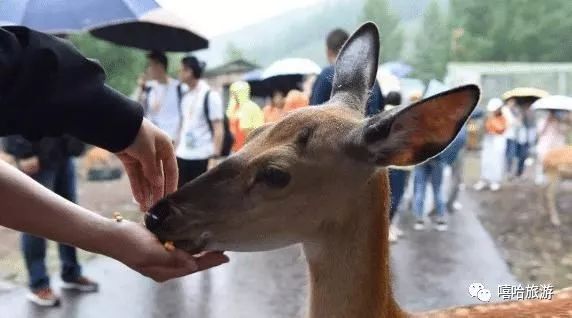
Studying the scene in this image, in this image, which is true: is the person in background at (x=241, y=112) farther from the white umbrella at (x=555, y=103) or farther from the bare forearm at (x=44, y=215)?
the bare forearm at (x=44, y=215)

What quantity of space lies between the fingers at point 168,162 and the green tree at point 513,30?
109 inches

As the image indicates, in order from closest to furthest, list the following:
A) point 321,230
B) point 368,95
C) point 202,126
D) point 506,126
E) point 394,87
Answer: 1. point 321,230
2. point 368,95
3. point 202,126
4. point 394,87
5. point 506,126

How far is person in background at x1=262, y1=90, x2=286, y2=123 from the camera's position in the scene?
277 centimetres

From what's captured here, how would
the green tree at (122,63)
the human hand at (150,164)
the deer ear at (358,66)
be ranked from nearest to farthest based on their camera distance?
the human hand at (150,164)
the deer ear at (358,66)
the green tree at (122,63)

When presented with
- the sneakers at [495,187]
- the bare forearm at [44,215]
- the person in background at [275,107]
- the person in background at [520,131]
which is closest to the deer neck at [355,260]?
the bare forearm at [44,215]

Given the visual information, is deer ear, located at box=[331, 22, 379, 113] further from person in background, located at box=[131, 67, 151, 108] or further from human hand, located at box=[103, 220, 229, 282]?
person in background, located at box=[131, 67, 151, 108]

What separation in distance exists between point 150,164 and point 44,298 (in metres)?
1.68

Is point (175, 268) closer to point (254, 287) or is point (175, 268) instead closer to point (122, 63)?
point (254, 287)

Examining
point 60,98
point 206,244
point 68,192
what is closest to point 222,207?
point 206,244

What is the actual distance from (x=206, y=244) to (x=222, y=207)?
0.17 ft

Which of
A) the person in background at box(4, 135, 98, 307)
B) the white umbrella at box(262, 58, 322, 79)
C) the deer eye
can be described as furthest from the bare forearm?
the white umbrella at box(262, 58, 322, 79)

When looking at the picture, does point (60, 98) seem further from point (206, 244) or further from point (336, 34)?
point (336, 34)

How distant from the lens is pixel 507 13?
11.3 ft

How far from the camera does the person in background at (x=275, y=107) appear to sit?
9.09ft
